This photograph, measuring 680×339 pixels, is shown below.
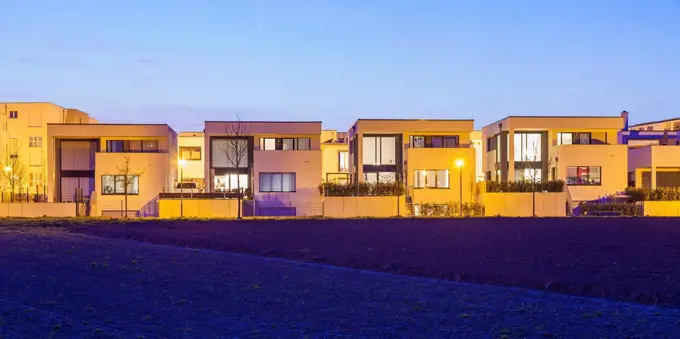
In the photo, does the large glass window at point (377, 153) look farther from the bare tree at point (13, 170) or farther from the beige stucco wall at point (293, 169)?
the bare tree at point (13, 170)

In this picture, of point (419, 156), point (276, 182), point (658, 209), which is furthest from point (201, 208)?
point (658, 209)

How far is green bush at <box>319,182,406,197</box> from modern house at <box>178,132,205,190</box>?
14507mm

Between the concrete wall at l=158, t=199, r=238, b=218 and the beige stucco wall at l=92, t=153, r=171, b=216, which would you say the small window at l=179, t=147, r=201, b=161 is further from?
the concrete wall at l=158, t=199, r=238, b=218

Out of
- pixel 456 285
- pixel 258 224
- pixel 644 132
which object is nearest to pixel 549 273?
pixel 456 285

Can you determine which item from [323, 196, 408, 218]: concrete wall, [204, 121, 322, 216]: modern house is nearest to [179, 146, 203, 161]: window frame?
[204, 121, 322, 216]: modern house

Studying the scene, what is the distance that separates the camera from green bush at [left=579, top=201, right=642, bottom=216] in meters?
39.7

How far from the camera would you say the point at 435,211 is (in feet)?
132

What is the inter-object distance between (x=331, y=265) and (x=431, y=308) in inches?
222

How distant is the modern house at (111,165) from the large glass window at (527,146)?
22.2 meters

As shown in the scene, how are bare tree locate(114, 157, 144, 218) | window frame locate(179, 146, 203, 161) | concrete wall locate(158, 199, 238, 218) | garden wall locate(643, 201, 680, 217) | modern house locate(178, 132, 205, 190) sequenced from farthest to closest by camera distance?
window frame locate(179, 146, 203, 161)
modern house locate(178, 132, 205, 190)
bare tree locate(114, 157, 144, 218)
garden wall locate(643, 201, 680, 217)
concrete wall locate(158, 199, 238, 218)

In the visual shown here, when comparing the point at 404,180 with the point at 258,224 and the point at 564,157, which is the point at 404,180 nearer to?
the point at 564,157

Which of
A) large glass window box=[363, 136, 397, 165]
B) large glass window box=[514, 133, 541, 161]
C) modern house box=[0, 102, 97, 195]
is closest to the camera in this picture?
large glass window box=[363, 136, 397, 165]

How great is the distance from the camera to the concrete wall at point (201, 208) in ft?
124

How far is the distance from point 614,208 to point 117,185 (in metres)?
28.2
